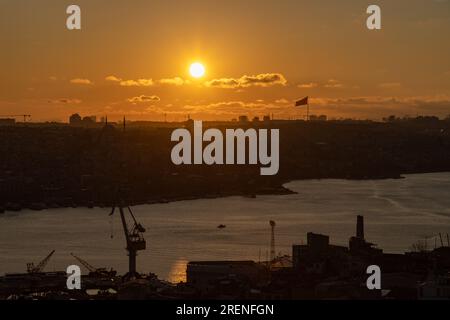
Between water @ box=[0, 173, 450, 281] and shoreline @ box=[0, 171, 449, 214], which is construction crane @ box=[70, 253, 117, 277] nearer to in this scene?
water @ box=[0, 173, 450, 281]

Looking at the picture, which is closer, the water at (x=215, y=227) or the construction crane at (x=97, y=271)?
the construction crane at (x=97, y=271)

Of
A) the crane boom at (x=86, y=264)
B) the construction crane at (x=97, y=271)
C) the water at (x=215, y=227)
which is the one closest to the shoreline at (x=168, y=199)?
the water at (x=215, y=227)

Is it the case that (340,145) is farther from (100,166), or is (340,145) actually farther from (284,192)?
(284,192)

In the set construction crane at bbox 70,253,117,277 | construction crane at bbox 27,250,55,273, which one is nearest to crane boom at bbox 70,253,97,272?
construction crane at bbox 70,253,117,277

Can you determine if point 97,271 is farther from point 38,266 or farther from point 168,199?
point 168,199

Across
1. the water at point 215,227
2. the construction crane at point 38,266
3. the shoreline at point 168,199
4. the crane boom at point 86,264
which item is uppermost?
the shoreline at point 168,199

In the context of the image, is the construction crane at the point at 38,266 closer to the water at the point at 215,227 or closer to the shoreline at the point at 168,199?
the water at the point at 215,227

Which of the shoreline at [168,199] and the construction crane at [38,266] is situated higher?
the shoreline at [168,199]

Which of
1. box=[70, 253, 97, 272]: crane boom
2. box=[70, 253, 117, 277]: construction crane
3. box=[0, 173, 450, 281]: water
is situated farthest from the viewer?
box=[0, 173, 450, 281]: water
